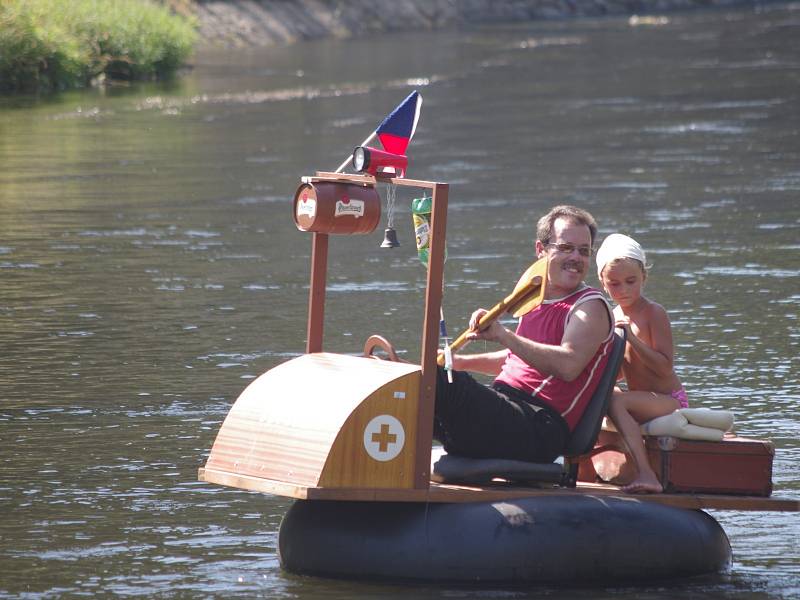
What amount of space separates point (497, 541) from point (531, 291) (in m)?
1.01

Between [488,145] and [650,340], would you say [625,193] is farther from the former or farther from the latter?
[650,340]

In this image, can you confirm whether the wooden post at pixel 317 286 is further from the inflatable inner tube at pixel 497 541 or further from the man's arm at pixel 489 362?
the inflatable inner tube at pixel 497 541

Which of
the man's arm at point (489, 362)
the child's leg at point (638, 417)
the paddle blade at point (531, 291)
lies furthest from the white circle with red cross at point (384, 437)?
the child's leg at point (638, 417)

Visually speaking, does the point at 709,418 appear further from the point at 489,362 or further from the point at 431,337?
the point at 431,337

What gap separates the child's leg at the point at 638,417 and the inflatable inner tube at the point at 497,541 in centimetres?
13

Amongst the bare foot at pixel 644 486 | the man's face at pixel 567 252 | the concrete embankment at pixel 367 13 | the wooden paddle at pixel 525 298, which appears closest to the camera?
the wooden paddle at pixel 525 298

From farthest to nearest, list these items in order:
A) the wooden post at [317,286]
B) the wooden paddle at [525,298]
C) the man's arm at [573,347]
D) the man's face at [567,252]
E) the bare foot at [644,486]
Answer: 1. the wooden post at [317,286]
2. the bare foot at [644,486]
3. the man's face at [567,252]
4. the man's arm at [573,347]
5. the wooden paddle at [525,298]

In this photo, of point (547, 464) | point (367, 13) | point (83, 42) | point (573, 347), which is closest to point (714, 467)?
point (547, 464)

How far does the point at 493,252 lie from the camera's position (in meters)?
16.5

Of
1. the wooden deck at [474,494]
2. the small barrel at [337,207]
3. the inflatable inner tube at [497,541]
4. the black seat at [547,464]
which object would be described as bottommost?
the inflatable inner tube at [497,541]

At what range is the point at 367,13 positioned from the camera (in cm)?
6962

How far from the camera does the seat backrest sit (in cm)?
750

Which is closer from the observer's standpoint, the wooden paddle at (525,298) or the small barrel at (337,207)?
the wooden paddle at (525,298)

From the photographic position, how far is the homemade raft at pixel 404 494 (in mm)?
7055
